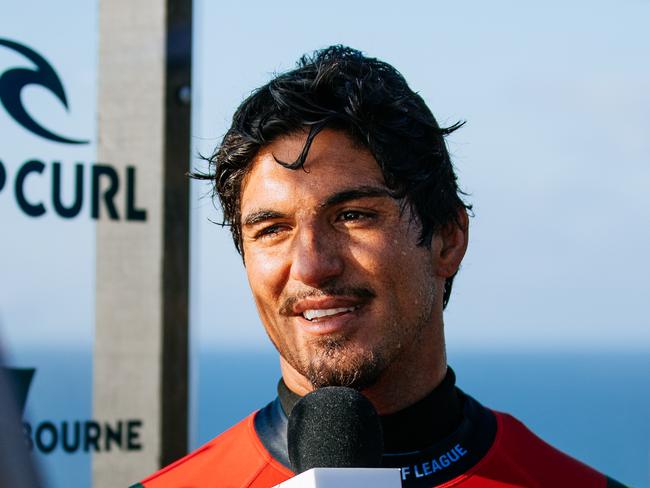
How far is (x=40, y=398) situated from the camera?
2.63m

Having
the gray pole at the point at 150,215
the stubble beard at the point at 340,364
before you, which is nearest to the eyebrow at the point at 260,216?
the stubble beard at the point at 340,364

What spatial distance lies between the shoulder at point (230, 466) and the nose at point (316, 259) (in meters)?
0.38

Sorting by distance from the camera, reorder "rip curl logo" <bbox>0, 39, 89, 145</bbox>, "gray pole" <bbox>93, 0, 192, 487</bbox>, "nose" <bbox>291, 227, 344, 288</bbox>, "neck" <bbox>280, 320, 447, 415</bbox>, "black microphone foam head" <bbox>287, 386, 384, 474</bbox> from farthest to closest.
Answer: "gray pole" <bbox>93, 0, 192, 487</bbox> < "rip curl logo" <bbox>0, 39, 89, 145</bbox> < "neck" <bbox>280, 320, 447, 415</bbox> < "nose" <bbox>291, 227, 344, 288</bbox> < "black microphone foam head" <bbox>287, 386, 384, 474</bbox>

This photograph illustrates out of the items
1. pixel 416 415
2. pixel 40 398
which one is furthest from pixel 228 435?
pixel 40 398

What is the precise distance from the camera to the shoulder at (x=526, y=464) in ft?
5.46

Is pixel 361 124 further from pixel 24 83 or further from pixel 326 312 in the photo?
pixel 24 83

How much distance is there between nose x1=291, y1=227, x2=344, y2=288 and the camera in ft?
4.89

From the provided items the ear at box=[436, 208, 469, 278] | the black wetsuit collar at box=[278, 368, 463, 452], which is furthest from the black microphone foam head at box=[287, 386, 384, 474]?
the ear at box=[436, 208, 469, 278]

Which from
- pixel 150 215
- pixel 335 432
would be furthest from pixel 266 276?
pixel 150 215

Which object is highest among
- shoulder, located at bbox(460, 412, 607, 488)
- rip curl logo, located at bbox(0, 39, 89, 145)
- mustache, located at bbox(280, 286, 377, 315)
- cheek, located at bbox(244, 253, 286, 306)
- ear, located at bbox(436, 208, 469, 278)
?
rip curl logo, located at bbox(0, 39, 89, 145)

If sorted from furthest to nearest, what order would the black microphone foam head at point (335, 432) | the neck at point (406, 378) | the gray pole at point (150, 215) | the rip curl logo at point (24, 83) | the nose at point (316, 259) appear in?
the gray pole at point (150, 215) → the rip curl logo at point (24, 83) → the neck at point (406, 378) → the nose at point (316, 259) → the black microphone foam head at point (335, 432)

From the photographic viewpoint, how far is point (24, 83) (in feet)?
8.80

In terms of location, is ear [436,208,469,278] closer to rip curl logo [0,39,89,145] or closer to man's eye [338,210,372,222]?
man's eye [338,210,372,222]

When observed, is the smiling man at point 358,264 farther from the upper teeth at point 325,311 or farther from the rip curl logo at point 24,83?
the rip curl logo at point 24,83
